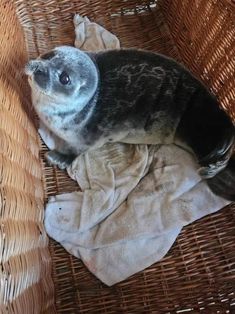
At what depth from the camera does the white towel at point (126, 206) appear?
3.63ft

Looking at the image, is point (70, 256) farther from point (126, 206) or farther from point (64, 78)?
point (64, 78)

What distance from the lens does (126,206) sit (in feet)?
3.82

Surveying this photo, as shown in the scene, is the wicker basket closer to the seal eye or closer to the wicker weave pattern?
the wicker weave pattern

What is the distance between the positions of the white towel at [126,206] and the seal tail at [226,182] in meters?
0.01

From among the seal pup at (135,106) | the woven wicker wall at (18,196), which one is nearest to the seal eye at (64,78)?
the seal pup at (135,106)

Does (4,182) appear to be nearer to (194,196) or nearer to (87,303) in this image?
(87,303)

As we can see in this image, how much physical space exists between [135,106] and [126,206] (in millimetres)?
224

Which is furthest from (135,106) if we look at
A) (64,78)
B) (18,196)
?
(18,196)

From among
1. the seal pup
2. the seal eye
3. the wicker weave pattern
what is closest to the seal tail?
the seal pup

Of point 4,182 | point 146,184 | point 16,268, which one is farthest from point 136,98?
point 16,268

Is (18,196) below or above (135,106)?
below

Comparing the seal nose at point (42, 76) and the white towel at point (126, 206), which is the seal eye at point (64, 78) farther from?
the white towel at point (126, 206)

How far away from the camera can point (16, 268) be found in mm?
882

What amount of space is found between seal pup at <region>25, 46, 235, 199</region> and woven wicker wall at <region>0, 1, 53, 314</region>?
0.07 metres
